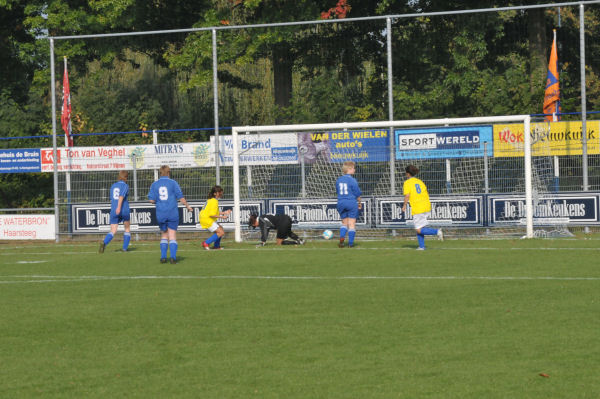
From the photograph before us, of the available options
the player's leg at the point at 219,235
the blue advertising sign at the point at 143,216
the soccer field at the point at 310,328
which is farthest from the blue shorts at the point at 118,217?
the soccer field at the point at 310,328

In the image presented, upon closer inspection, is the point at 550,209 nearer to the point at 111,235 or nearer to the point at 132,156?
the point at 111,235

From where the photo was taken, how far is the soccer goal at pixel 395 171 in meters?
20.2

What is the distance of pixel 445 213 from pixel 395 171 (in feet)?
5.35

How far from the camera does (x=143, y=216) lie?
883 inches

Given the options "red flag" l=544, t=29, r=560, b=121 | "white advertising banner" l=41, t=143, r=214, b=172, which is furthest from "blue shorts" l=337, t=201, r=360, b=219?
"red flag" l=544, t=29, r=560, b=121

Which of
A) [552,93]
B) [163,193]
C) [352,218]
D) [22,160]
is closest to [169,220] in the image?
[163,193]

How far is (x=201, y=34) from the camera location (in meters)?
25.2

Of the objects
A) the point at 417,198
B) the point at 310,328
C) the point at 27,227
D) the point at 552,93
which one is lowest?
the point at 310,328

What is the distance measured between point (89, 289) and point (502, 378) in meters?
7.61

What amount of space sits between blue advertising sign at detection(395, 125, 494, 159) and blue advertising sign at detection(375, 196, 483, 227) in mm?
1101

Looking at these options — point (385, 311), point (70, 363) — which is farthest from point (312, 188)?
point (70, 363)

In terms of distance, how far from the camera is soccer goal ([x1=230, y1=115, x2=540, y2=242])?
2023 cm

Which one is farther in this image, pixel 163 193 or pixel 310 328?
pixel 163 193

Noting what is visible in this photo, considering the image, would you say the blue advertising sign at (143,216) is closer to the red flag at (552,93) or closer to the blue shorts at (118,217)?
the blue shorts at (118,217)
